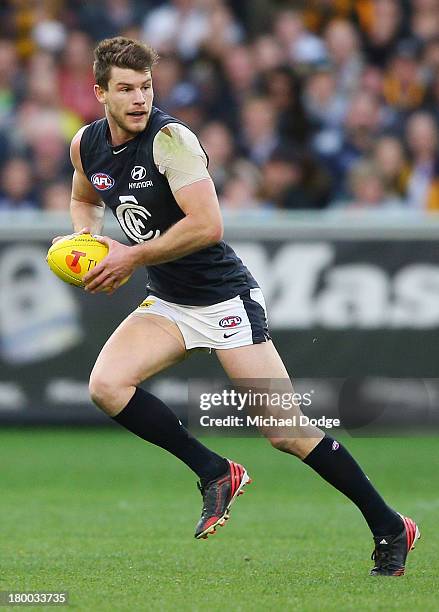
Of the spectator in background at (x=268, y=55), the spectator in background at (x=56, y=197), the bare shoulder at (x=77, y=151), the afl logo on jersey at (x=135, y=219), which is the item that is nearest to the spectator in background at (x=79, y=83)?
the spectator in background at (x=56, y=197)

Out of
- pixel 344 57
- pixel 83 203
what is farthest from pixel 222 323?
pixel 344 57

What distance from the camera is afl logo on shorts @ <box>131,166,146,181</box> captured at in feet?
19.7

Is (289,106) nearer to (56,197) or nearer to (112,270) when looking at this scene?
(56,197)

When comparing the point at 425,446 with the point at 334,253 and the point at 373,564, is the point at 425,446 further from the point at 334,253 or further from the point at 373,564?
the point at 373,564

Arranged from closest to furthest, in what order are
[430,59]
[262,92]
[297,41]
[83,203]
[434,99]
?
1. [83,203]
2. [434,99]
3. [262,92]
4. [430,59]
5. [297,41]

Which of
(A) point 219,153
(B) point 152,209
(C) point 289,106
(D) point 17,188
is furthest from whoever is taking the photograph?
(C) point 289,106

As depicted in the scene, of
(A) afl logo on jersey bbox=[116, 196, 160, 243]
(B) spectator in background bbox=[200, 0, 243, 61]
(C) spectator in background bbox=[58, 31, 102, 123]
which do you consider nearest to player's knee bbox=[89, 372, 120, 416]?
(A) afl logo on jersey bbox=[116, 196, 160, 243]

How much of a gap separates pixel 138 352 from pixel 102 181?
2.76 ft

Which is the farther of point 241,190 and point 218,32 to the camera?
point 218,32

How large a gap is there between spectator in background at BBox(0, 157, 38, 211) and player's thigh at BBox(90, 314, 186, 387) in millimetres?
6375

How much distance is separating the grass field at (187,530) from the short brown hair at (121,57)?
2.32m

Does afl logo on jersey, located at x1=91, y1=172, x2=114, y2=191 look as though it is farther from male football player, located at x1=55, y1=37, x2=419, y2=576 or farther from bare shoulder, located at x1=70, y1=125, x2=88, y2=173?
bare shoulder, located at x1=70, y1=125, x2=88, y2=173

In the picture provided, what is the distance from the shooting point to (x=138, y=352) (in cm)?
608

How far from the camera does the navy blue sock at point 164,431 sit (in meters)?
6.10
